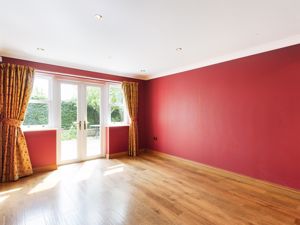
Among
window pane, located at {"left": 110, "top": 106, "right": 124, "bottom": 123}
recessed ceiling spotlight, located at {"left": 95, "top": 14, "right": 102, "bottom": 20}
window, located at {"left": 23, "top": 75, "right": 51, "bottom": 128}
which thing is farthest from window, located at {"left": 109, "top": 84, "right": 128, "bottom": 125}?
recessed ceiling spotlight, located at {"left": 95, "top": 14, "right": 102, "bottom": 20}

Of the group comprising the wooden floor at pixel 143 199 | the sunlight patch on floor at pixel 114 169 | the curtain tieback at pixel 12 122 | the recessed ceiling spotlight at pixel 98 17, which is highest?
the recessed ceiling spotlight at pixel 98 17

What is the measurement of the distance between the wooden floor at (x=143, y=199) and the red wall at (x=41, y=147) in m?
0.35

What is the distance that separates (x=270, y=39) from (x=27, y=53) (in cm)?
447

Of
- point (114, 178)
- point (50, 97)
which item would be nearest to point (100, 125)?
point (50, 97)

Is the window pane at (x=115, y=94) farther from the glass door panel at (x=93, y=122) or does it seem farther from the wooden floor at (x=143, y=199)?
the wooden floor at (x=143, y=199)

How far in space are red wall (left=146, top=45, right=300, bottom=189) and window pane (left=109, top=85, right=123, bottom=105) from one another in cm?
148

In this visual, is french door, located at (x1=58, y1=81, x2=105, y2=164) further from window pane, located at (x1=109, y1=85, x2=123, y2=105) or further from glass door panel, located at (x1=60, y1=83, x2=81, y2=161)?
window pane, located at (x1=109, y1=85, x2=123, y2=105)

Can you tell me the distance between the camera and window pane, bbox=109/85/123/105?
5.06 meters

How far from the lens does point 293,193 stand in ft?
8.71

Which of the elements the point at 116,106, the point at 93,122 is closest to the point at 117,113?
the point at 116,106

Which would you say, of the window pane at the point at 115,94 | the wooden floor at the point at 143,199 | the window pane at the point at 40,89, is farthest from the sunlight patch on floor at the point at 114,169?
the window pane at the point at 40,89

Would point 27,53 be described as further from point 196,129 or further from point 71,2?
point 196,129

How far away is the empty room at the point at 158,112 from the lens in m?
2.10

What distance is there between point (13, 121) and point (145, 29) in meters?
3.08
